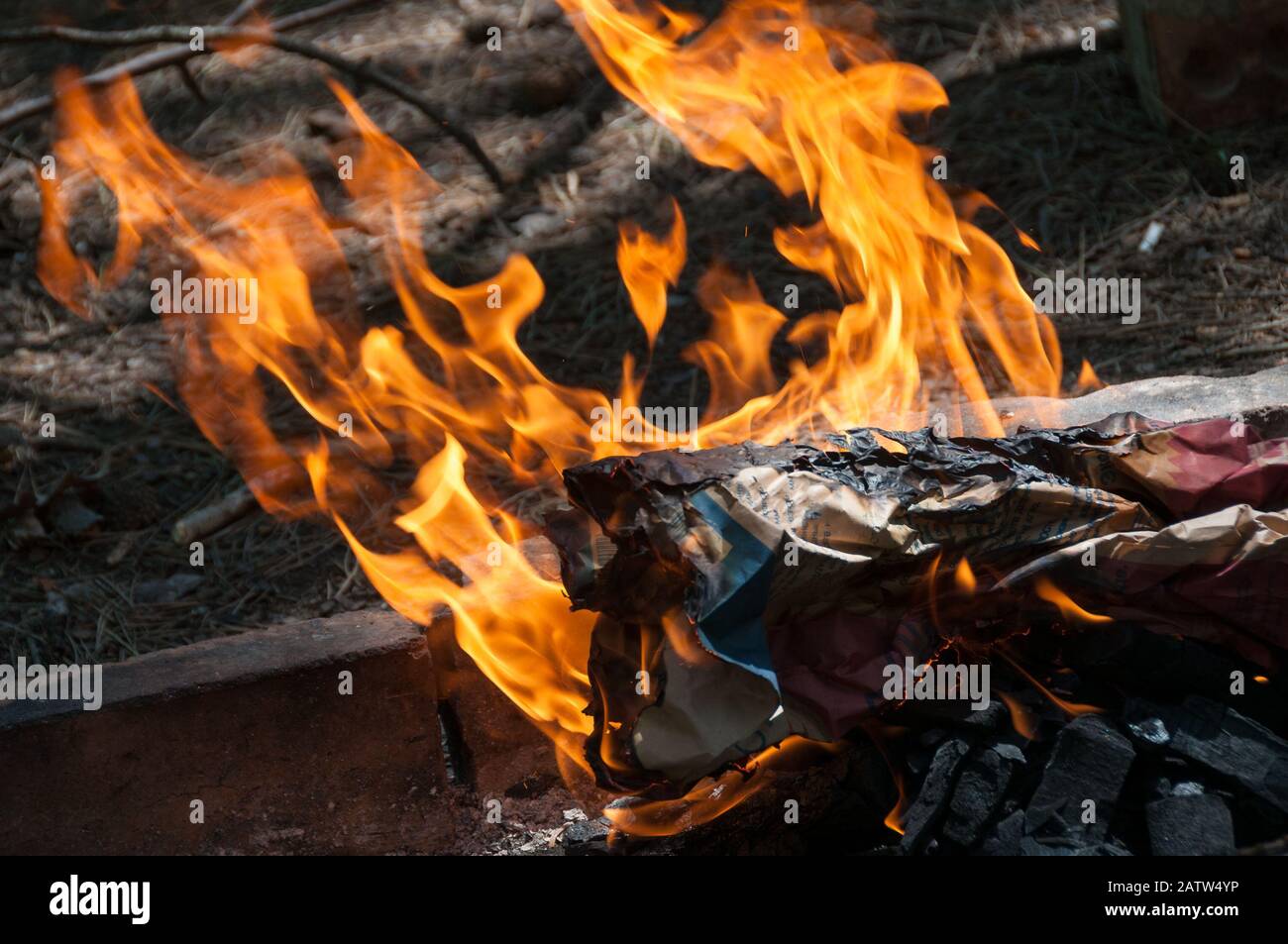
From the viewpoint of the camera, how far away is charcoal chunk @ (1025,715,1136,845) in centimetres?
221

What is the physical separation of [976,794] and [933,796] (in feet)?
0.23

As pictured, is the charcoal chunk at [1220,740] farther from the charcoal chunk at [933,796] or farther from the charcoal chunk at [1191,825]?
the charcoal chunk at [933,796]

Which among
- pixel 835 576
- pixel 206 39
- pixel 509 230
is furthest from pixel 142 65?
pixel 835 576

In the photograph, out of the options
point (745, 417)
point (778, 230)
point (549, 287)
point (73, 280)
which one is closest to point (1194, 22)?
point (778, 230)

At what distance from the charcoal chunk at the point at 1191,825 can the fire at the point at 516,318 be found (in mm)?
481

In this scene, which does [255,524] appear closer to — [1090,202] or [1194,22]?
[1090,202]

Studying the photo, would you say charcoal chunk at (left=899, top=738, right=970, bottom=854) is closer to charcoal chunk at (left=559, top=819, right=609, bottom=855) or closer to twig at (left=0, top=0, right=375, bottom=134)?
charcoal chunk at (left=559, top=819, right=609, bottom=855)

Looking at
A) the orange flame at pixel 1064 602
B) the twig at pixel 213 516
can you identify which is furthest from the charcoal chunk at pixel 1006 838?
the twig at pixel 213 516

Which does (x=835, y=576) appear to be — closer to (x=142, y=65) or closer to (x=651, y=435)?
(x=651, y=435)

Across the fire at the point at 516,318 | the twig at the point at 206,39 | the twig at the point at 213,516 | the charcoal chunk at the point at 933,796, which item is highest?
the twig at the point at 206,39

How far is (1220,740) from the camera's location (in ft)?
7.46

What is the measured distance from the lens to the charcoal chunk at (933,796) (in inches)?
87.6

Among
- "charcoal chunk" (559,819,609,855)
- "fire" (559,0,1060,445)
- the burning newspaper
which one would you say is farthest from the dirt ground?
the burning newspaper

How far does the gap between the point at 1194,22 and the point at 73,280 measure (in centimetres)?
434
